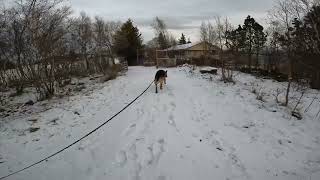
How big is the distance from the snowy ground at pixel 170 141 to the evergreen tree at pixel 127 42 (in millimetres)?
33707

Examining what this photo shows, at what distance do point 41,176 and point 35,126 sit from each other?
4.05m

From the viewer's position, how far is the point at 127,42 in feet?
149

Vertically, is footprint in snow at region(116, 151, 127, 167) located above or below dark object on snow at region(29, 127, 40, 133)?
below

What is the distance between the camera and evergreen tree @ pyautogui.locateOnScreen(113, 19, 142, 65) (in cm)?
4534

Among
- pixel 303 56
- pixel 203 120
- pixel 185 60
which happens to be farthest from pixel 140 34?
pixel 203 120

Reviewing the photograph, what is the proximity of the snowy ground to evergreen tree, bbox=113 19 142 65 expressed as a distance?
3371 centimetres

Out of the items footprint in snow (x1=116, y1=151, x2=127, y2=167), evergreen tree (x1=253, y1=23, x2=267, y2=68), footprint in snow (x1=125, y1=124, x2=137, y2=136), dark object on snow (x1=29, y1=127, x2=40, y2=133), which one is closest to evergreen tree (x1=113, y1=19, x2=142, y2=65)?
evergreen tree (x1=253, y1=23, x2=267, y2=68)

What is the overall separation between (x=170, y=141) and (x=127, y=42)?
3964cm

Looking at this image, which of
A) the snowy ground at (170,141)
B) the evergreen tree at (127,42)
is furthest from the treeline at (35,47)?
the evergreen tree at (127,42)

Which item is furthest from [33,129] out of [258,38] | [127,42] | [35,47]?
[127,42]

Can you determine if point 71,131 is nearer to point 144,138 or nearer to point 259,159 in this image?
point 144,138

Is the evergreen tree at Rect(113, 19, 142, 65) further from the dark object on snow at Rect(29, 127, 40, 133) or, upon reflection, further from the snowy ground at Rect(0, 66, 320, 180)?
the dark object on snow at Rect(29, 127, 40, 133)

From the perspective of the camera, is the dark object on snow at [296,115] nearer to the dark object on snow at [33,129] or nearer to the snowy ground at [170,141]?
the snowy ground at [170,141]

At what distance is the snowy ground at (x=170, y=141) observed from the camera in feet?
20.2
